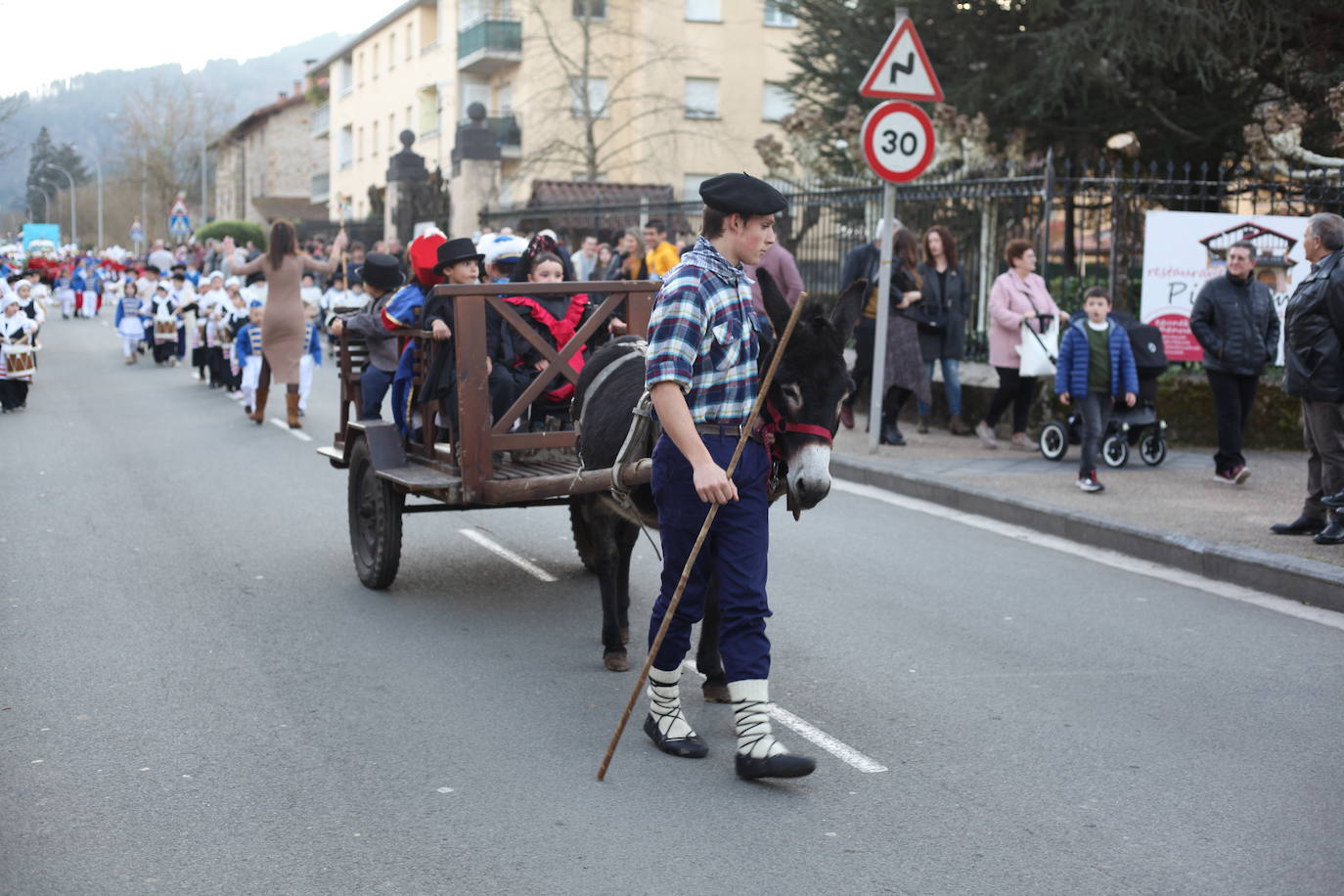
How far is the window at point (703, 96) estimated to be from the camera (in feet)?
172

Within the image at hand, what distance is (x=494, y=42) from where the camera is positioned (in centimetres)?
5231

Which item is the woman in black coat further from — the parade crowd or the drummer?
the drummer

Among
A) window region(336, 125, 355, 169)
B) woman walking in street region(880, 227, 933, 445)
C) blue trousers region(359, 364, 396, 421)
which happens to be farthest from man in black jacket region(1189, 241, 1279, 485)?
window region(336, 125, 355, 169)

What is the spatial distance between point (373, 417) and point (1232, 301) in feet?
21.4

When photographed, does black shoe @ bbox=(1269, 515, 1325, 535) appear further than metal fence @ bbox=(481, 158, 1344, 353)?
No

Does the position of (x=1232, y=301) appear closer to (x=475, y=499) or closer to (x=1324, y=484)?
(x=1324, y=484)

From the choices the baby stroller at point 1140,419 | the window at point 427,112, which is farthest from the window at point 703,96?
the baby stroller at point 1140,419

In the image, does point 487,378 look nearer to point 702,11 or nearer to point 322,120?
point 702,11

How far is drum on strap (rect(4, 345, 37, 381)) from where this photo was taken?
62.6ft

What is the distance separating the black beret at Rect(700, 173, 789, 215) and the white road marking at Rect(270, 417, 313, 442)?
37.4 feet

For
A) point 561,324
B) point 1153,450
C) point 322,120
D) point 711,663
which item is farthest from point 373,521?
point 322,120

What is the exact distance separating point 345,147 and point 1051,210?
6293cm

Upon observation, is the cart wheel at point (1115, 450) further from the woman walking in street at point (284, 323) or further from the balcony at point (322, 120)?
the balcony at point (322, 120)

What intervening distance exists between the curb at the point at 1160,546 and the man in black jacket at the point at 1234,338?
195 centimetres
